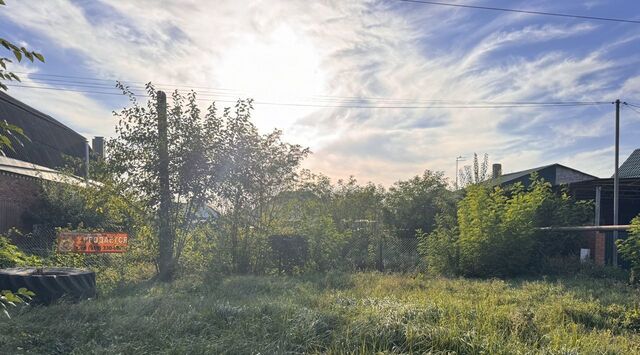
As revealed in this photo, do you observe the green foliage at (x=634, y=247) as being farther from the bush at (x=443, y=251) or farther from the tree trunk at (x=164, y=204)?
the tree trunk at (x=164, y=204)

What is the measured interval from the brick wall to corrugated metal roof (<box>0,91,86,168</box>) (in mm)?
2825

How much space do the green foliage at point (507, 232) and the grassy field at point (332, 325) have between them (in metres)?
3.07

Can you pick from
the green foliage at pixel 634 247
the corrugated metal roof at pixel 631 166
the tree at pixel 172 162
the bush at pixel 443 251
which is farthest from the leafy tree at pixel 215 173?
the corrugated metal roof at pixel 631 166

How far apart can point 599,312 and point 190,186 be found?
285 inches

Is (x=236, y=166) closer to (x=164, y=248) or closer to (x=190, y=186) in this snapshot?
(x=190, y=186)

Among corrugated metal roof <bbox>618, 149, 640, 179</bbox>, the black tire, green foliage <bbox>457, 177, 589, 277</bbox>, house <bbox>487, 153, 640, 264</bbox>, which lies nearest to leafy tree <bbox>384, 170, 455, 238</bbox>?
house <bbox>487, 153, 640, 264</bbox>

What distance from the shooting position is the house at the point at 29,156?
14.8 m

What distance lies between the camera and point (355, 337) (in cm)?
416

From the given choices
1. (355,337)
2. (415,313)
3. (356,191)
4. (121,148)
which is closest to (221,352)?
(355,337)

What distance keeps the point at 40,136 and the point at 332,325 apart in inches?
883

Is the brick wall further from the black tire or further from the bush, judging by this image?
the bush

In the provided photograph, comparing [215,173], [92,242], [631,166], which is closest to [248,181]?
[215,173]

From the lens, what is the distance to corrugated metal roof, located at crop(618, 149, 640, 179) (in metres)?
23.4

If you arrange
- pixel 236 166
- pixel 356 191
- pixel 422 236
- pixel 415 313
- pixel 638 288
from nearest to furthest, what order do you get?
1. pixel 415 313
2. pixel 638 288
3. pixel 236 166
4. pixel 422 236
5. pixel 356 191
